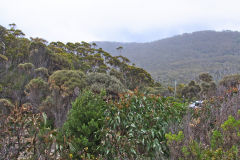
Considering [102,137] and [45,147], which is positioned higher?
[45,147]

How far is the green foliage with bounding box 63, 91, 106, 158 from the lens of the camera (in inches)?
156

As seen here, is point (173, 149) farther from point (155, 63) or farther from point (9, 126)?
point (155, 63)

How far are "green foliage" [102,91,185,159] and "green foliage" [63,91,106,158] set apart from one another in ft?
0.72

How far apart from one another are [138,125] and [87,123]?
3.73 feet

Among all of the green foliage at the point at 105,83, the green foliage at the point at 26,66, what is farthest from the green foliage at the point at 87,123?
the green foliage at the point at 26,66

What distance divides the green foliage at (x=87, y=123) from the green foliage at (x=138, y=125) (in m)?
0.22

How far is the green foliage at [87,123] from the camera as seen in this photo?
3.97 m

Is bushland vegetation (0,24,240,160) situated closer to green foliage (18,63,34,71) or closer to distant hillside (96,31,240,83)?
green foliage (18,63,34,71)

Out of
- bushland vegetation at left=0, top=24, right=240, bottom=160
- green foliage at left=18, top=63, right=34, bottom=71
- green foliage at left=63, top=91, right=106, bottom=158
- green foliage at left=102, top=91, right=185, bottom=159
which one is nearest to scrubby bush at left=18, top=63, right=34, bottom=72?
green foliage at left=18, top=63, right=34, bottom=71

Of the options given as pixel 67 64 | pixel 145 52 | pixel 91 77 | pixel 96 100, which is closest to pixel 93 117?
pixel 96 100

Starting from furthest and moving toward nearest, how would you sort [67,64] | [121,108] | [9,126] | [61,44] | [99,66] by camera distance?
[61,44] → [99,66] → [67,64] → [121,108] → [9,126]

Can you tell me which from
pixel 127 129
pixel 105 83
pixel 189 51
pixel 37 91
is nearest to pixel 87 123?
pixel 127 129

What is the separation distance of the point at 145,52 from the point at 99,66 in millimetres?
103845

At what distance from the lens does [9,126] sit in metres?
2.91
